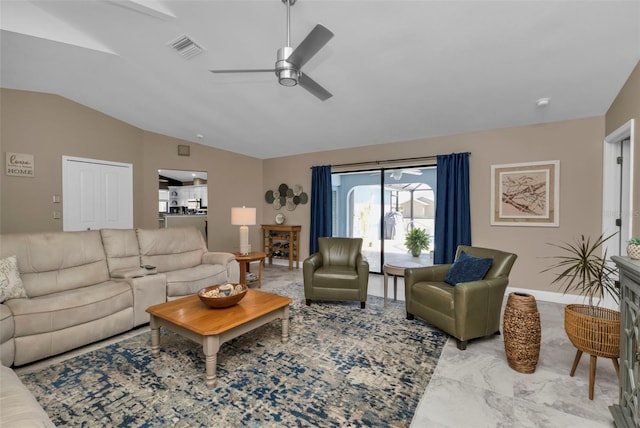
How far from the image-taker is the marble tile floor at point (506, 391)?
5.44 ft

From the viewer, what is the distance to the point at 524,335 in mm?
2109

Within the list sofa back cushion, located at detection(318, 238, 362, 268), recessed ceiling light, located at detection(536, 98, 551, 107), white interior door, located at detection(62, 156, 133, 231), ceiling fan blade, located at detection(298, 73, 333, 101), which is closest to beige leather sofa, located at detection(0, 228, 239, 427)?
sofa back cushion, located at detection(318, 238, 362, 268)

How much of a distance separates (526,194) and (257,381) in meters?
4.09

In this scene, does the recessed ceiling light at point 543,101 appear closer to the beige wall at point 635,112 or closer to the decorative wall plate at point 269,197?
the beige wall at point 635,112

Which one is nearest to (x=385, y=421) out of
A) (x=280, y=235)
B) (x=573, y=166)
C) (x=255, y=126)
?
(x=573, y=166)

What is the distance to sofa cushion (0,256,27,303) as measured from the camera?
231 centimetres

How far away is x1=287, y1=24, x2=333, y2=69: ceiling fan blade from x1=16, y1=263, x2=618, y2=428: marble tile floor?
7.75ft

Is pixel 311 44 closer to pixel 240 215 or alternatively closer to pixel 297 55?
pixel 297 55

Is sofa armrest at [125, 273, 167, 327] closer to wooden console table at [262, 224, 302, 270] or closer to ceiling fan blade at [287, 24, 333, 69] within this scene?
ceiling fan blade at [287, 24, 333, 69]

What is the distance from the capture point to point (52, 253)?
9.23ft

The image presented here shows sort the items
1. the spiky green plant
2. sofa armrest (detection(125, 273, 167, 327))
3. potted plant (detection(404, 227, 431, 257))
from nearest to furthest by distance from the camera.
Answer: the spiky green plant < sofa armrest (detection(125, 273, 167, 327)) < potted plant (detection(404, 227, 431, 257))

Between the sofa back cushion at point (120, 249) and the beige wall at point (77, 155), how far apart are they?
4.89ft

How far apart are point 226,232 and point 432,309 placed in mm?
4538

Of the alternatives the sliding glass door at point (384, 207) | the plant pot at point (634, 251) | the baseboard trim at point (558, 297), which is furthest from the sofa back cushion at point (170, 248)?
the baseboard trim at point (558, 297)
